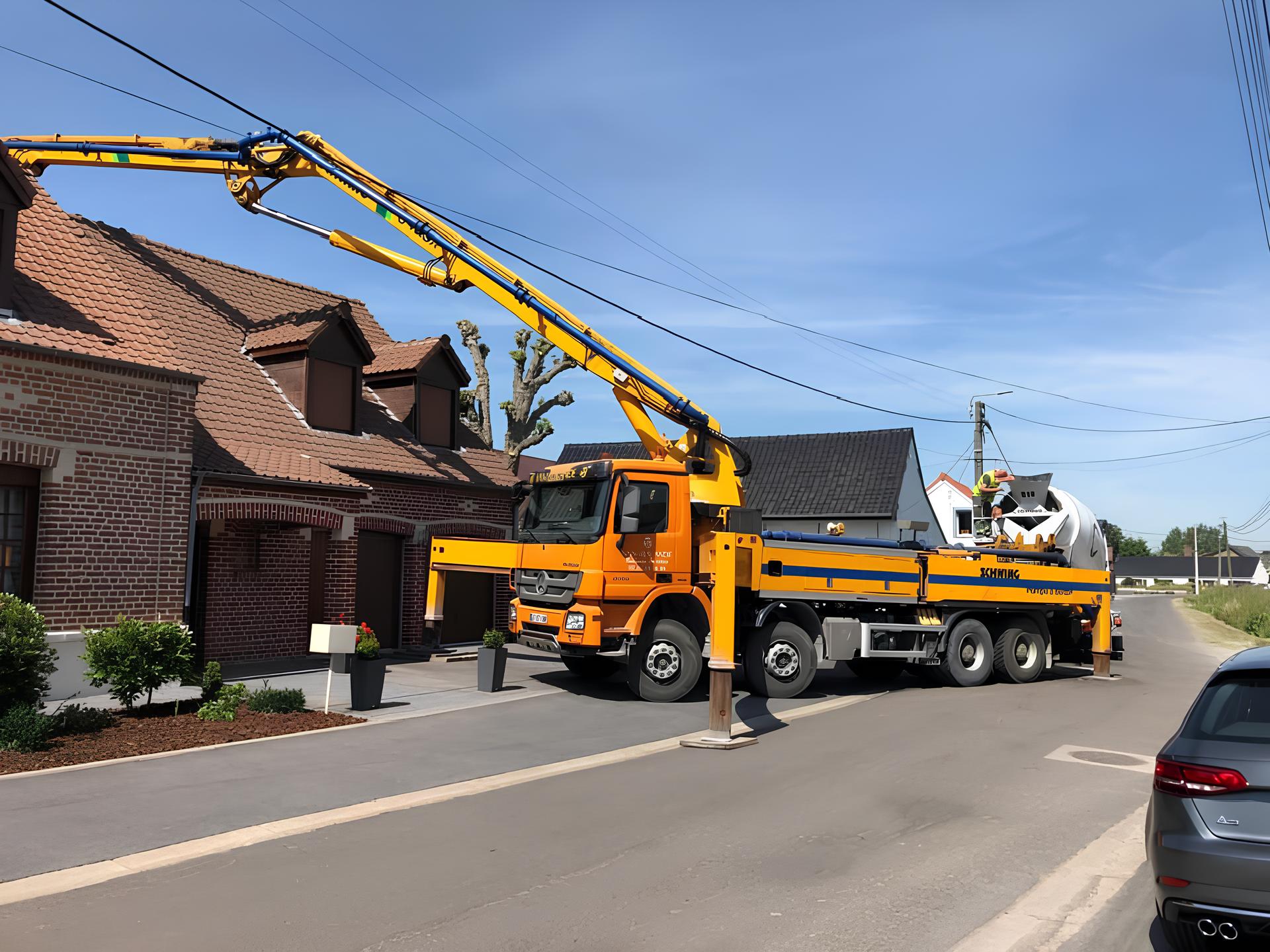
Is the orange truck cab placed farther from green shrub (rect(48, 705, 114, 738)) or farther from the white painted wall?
the white painted wall

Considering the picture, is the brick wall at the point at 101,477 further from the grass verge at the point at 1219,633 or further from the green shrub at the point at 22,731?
the grass verge at the point at 1219,633

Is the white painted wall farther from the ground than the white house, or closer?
farther from the ground

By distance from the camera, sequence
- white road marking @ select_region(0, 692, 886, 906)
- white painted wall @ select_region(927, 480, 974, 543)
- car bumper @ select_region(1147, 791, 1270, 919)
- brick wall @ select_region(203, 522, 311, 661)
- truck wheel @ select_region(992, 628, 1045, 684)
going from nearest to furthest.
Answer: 1. car bumper @ select_region(1147, 791, 1270, 919)
2. white road marking @ select_region(0, 692, 886, 906)
3. brick wall @ select_region(203, 522, 311, 661)
4. truck wheel @ select_region(992, 628, 1045, 684)
5. white painted wall @ select_region(927, 480, 974, 543)

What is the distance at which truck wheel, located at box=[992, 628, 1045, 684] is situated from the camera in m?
16.8

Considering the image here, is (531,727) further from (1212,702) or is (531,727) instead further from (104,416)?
(1212,702)

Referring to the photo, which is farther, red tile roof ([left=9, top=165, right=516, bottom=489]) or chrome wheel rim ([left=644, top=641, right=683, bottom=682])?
chrome wheel rim ([left=644, top=641, right=683, bottom=682])

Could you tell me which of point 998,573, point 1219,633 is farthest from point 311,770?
point 1219,633

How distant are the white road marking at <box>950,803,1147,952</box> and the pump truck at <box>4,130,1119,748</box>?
4.45 metres

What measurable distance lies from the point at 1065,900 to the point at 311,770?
631 centimetres

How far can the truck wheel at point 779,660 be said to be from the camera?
14.1 metres

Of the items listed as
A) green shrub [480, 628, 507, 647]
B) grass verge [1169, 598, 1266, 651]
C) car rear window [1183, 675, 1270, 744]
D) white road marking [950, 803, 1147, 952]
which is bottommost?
grass verge [1169, 598, 1266, 651]

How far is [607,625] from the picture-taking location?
13117 mm

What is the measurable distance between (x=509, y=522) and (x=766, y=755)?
12.5m

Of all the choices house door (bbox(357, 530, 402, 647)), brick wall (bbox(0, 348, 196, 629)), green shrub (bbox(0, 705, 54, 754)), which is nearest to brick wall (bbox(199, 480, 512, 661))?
house door (bbox(357, 530, 402, 647))
